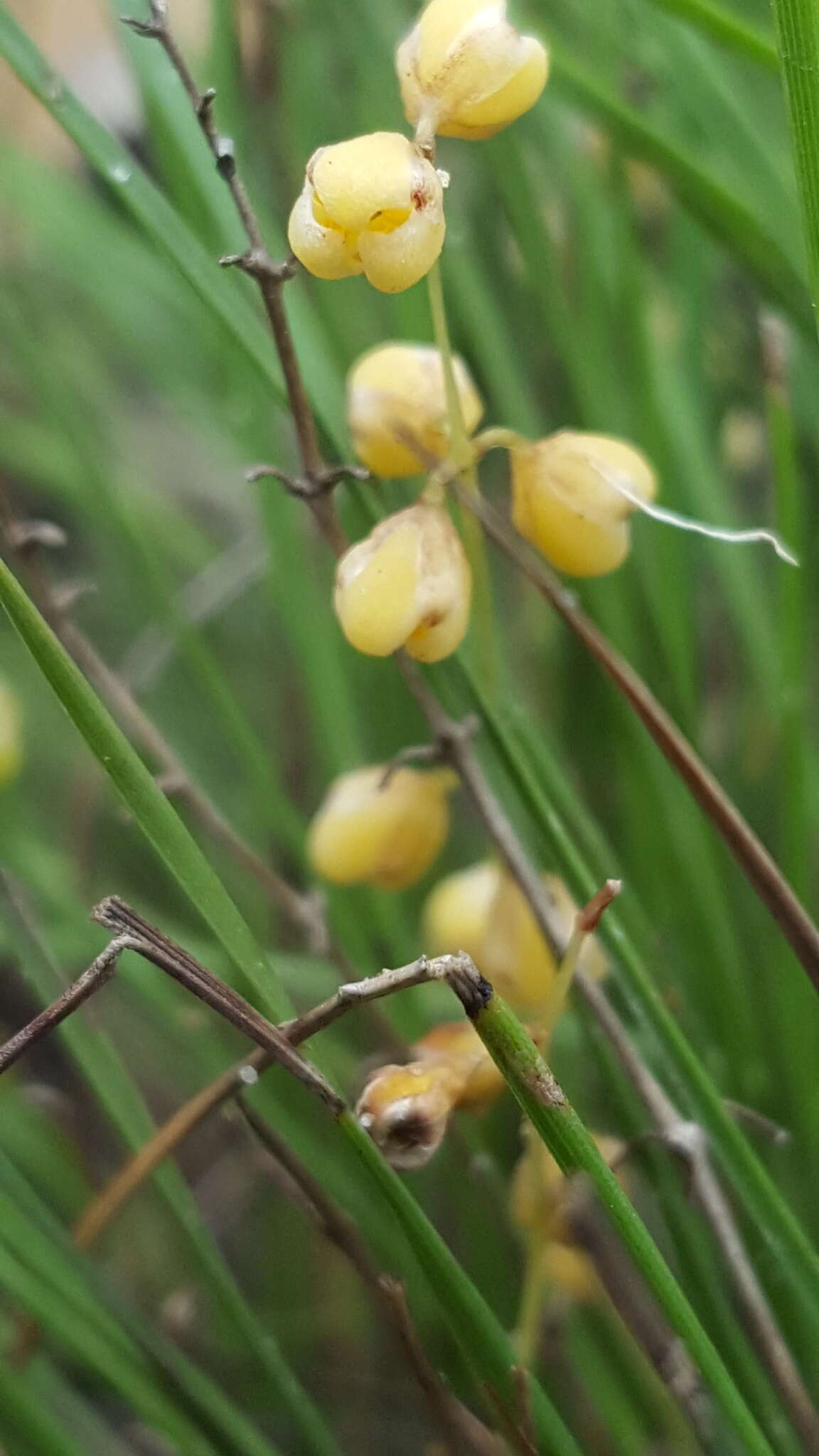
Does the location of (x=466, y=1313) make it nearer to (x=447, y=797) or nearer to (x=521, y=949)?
(x=521, y=949)

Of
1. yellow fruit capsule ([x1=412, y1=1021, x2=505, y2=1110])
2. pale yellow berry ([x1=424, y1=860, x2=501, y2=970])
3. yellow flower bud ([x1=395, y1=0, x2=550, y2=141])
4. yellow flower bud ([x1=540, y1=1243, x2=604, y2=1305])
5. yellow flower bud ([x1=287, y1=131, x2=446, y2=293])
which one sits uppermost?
yellow flower bud ([x1=395, y1=0, x2=550, y2=141])

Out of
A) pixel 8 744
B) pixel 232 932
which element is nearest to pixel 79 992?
pixel 232 932

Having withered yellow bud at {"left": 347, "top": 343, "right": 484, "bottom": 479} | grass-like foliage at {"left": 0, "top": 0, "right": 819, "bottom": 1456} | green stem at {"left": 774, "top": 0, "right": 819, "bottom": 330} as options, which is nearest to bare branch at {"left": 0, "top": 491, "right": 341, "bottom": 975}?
grass-like foliage at {"left": 0, "top": 0, "right": 819, "bottom": 1456}

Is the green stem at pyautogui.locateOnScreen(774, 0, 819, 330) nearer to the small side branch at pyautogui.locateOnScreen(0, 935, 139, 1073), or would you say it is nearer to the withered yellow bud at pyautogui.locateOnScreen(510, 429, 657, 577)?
the withered yellow bud at pyautogui.locateOnScreen(510, 429, 657, 577)

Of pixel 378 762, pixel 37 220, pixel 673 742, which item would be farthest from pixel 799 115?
pixel 37 220

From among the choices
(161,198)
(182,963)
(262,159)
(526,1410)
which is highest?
(262,159)

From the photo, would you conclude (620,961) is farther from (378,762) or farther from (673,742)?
(378,762)
